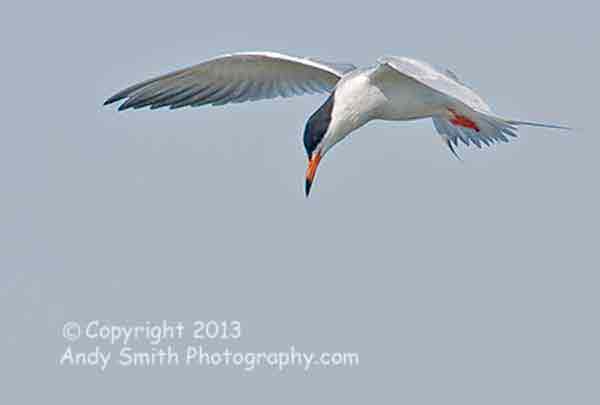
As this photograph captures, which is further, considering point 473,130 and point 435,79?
point 473,130

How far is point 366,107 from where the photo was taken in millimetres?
10023

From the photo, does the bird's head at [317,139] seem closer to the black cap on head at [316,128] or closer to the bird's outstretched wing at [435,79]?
the black cap on head at [316,128]

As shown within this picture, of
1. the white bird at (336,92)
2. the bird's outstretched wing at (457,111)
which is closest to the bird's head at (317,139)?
the white bird at (336,92)

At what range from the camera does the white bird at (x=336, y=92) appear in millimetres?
9727

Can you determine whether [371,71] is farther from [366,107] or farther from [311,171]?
[311,171]

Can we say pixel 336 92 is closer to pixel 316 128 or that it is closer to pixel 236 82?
pixel 316 128

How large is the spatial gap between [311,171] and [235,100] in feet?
5.38

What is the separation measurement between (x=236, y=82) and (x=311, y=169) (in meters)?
1.63

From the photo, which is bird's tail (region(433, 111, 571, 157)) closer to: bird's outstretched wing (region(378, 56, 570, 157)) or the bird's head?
bird's outstretched wing (region(378, 56, 570, 157))

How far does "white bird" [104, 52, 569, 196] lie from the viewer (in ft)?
31.9

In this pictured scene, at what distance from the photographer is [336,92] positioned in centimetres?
1007

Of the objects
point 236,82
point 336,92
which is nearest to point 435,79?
point 336,92

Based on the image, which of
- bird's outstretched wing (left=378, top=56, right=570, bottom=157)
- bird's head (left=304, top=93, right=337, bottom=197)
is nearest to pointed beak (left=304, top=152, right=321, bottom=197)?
bird's head (left=304, top=93, right=337, bottom=197)

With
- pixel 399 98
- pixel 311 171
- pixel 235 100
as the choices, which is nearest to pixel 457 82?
pixel 399 98
